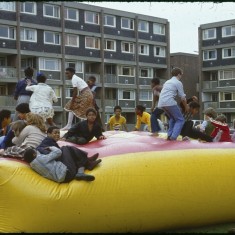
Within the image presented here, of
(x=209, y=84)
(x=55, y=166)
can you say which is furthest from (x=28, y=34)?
(x=55, y=166)

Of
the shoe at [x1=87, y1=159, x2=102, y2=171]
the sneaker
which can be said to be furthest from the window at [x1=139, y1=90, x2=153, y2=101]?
the shoe at [x1=87, y1=159, x2=102, y2=171]

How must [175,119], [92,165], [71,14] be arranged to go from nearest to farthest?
[92,165], [175,119], [71,14]

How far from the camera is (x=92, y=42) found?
4575 cm

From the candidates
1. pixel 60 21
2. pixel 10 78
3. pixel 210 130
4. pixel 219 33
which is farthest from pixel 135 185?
pixel 219 33

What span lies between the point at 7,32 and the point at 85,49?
758 cm

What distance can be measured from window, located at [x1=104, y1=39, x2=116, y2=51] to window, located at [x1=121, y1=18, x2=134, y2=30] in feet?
6.59

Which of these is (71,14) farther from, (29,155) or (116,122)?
(29,155)

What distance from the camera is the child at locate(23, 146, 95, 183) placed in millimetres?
6266

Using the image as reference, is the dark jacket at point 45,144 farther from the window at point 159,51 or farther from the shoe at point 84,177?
the window at point 159,51

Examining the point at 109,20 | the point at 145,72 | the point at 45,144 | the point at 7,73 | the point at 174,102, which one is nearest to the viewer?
the point at 45,144

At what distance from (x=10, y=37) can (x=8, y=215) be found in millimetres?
35552

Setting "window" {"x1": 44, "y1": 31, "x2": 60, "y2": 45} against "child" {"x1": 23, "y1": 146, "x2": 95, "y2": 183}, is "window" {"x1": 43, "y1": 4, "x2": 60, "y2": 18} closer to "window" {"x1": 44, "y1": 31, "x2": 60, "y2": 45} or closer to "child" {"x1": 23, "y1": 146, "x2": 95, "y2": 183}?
"window" {"x1": 44, "y1": 31, "x2": 60, "y2": 45}

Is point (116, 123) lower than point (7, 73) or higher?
lower

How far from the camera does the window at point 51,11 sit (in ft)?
139
